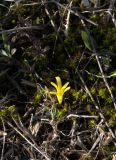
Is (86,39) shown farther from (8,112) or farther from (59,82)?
(8,112)

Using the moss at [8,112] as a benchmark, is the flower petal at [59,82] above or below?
above

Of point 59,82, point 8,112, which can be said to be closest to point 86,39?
point 59,82

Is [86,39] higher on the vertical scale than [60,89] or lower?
higher

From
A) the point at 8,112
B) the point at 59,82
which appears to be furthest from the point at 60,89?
the point at 8,112

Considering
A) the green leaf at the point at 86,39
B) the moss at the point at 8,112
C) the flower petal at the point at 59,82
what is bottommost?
the moss at the point at 8,112

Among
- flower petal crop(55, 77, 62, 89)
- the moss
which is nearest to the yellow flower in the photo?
flower petal crop(55, 77, 62, 89)

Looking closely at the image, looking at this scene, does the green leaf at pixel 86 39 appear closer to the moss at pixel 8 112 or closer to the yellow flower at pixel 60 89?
the yellow flower at pixel 60 89

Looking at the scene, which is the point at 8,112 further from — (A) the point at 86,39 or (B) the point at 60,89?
(A) the point at 86,39

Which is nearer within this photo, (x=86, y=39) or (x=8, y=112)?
(x=8, y=112)

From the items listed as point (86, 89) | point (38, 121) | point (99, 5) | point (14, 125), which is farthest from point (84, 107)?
point (99, 5)

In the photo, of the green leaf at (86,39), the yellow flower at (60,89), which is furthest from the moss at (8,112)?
the green leaf at (86,39)

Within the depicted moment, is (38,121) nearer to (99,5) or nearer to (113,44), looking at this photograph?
(113,44)

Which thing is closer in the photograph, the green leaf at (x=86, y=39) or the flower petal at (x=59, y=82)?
the flower petal at (x=59, y=82)
